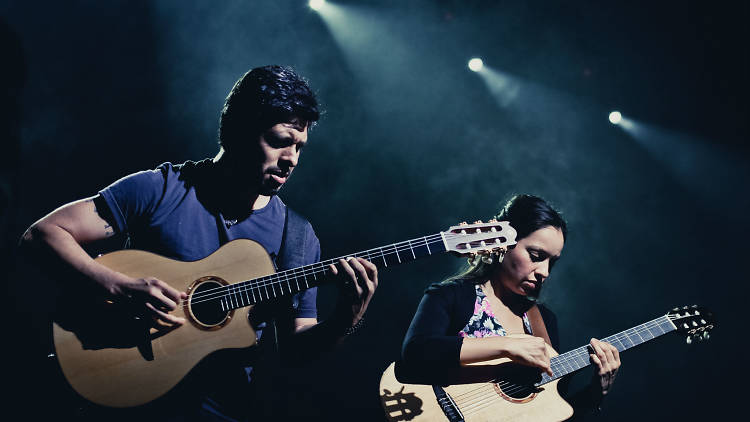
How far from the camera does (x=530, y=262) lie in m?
3.23

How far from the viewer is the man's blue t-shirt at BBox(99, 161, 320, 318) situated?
2.30 m

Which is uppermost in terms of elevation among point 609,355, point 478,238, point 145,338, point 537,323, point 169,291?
point 478,238

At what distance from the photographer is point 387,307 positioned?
607 centimetres

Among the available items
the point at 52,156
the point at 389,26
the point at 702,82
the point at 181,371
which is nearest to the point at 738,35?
the point at 702,82

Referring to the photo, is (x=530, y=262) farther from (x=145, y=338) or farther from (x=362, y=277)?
(x=145, y=338)

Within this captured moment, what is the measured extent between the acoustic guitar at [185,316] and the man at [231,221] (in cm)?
9

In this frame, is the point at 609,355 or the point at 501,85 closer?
the point at 609,355

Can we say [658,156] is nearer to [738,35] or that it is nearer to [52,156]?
[738,35]

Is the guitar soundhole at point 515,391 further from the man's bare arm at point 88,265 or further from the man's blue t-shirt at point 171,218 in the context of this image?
the man's bare arm at point 88,265

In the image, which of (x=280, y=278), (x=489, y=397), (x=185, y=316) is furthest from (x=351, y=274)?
(x=489, y=397)

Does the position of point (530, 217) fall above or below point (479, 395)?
above

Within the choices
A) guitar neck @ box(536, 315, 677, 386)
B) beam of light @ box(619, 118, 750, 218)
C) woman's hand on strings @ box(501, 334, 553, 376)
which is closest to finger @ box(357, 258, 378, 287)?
woman's hand on strings @ box(501, 334, 553, 376)

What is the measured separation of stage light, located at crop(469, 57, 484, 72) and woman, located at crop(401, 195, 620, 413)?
372 centimetres

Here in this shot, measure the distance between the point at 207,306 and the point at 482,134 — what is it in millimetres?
5411
